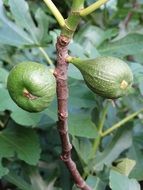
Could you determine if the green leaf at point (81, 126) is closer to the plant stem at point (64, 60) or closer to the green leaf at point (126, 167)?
the green leaf at point (126, 167)

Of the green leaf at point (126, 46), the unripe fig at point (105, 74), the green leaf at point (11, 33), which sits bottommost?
the green leaf at point (126, 46)

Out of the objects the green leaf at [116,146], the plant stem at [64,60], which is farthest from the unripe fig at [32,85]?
the green leaf at [116,146]

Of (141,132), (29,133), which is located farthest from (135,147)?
(29,133)

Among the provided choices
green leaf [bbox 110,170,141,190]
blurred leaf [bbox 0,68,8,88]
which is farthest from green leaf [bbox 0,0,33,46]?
green leaf [bbox 110,170,141,190]

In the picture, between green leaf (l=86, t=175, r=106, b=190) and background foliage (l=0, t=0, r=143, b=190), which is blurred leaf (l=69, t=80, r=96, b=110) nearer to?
background foliage (l=0, t=0, r=143, b=190)

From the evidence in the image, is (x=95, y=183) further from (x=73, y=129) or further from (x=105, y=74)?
(x=105, y=74)

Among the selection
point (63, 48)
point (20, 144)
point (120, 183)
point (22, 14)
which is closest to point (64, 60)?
point (63, 48)

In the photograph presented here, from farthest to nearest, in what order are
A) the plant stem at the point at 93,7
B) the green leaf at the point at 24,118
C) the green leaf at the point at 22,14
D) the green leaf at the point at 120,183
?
the green leaf at the point at 22,14 < the green leaf at the point at 24,118 < the green leaf at the point at 120,183 < the plant stem at the point at 93,7

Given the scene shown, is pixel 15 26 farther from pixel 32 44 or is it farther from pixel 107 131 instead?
pixel 107 131

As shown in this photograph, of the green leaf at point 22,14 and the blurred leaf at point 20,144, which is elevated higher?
the green leaf at point 22,14
